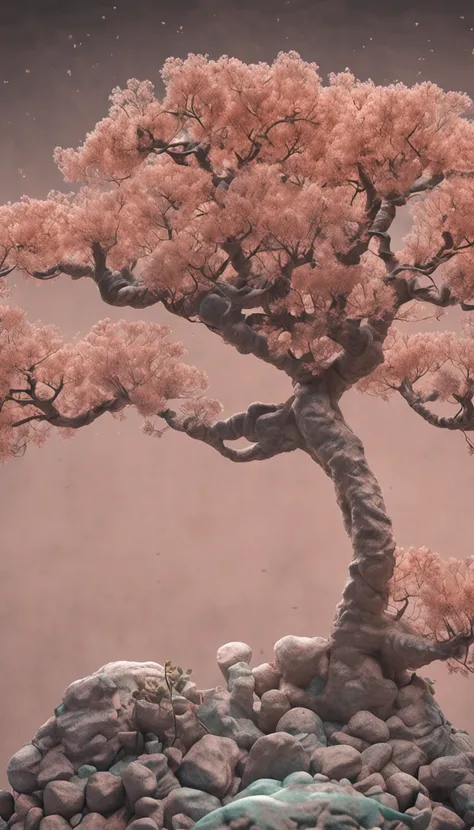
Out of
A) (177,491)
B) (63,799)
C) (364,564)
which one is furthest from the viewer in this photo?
(177,491)

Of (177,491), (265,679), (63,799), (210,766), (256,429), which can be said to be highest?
(177,491)

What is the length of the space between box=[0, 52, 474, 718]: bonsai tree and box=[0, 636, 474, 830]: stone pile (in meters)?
0.15

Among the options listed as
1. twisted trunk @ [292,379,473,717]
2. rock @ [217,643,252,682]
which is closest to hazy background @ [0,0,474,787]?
rock @ [217,643,252,682]

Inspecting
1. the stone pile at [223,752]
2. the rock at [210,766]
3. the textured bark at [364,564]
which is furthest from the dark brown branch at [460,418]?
the rock at [210,766]

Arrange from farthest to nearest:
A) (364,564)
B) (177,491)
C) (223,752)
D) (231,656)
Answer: (177,491), (231,656), (364,564), (223,752)

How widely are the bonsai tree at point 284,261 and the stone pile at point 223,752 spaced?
0.15 metres

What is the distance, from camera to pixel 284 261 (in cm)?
388

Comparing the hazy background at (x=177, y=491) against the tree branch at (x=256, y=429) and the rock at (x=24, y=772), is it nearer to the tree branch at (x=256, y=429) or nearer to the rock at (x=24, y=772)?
the tree branch at (x=256, y=429)

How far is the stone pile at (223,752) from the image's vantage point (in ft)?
12.1

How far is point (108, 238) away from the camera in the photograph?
161 inches

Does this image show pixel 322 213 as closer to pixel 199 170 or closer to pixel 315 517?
pixel 199 170

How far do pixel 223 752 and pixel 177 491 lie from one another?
274cm

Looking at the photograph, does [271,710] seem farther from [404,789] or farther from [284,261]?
[284,261]

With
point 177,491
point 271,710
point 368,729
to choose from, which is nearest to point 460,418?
point 368,729
